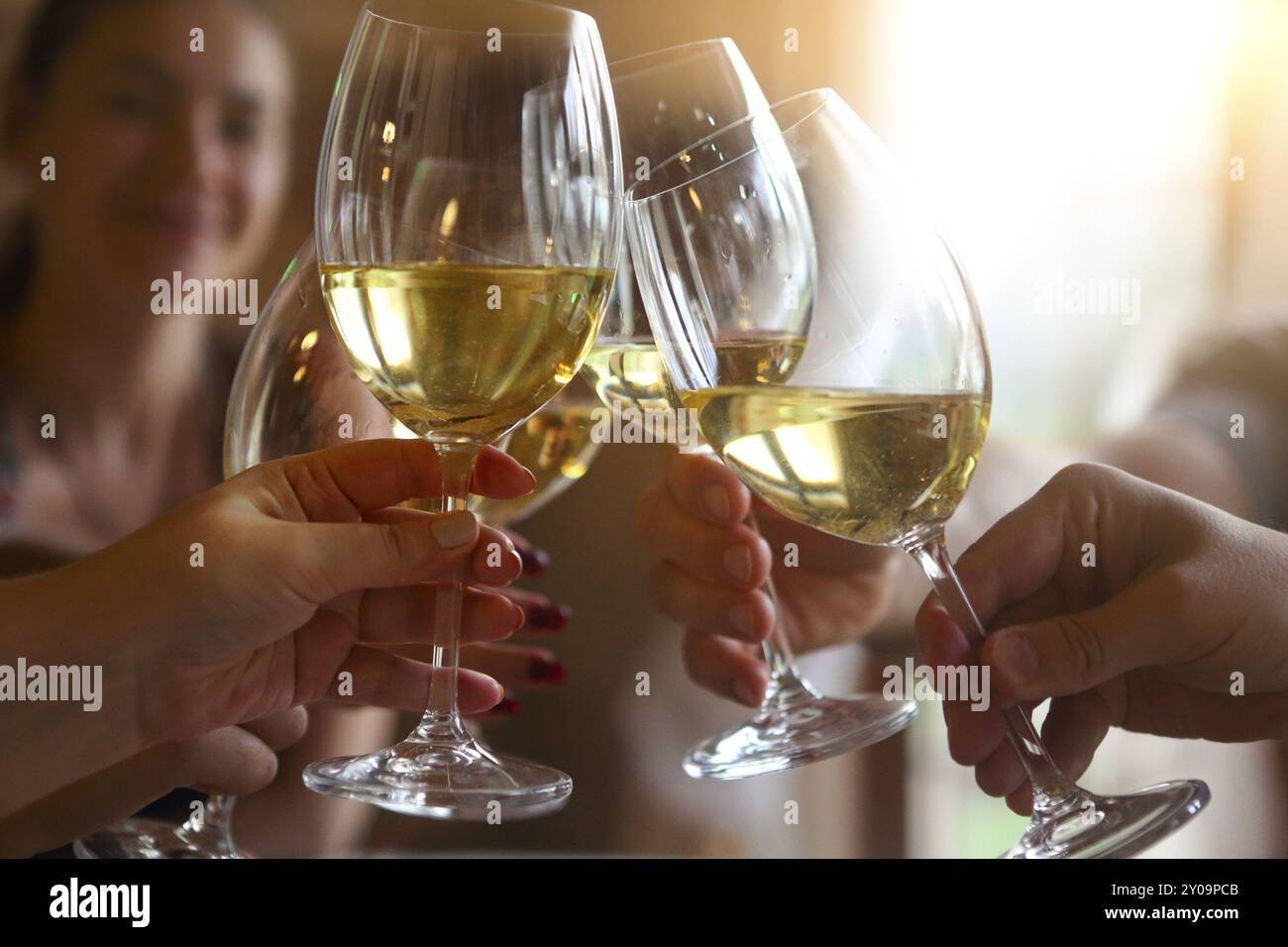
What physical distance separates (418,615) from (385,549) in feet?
0.54

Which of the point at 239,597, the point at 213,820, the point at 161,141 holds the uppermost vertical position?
the point at 161,141

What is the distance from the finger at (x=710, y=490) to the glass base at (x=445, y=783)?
0.32 m

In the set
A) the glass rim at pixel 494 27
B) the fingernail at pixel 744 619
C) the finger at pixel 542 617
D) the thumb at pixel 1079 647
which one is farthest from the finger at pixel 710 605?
the glass rim at pixel 494 27

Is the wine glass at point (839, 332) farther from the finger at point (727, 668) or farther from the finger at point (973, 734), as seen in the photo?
the finger at point (727, 668)

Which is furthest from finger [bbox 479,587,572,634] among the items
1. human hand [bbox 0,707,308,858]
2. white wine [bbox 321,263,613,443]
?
white wine [bbox 321,263,613,443]

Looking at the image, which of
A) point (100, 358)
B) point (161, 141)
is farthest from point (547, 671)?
point (100, 358)

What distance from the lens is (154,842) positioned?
0.51m

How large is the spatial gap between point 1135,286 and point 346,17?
5.31 ft

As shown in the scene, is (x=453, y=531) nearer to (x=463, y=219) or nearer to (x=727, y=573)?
(x=463, y=219)

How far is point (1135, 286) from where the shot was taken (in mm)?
2402

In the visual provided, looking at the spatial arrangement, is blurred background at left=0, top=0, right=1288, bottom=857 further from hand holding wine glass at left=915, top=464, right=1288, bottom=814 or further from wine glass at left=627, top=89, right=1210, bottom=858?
wine glass at left=627, top=89, right=1210, bottom=858

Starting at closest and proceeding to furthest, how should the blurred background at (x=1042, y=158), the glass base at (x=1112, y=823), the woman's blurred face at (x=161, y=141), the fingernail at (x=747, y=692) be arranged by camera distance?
the glass base at (x=1112, y=823) → the fingernail at (x=747, y=692) → the woman's blurred face at (x=161, y=141) → the blurred background at (x=1042, y=158)

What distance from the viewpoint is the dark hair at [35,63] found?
5.63 feet
